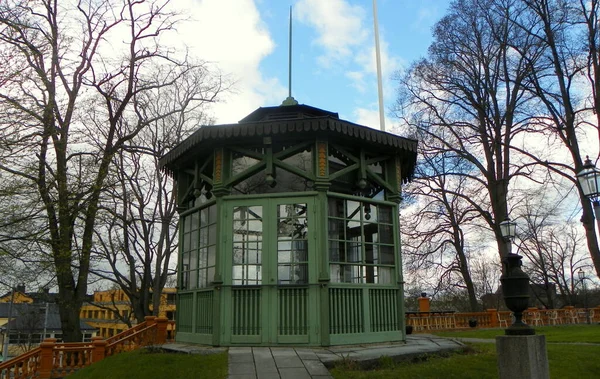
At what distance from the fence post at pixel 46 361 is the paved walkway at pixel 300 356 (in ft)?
16.8

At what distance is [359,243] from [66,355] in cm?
826

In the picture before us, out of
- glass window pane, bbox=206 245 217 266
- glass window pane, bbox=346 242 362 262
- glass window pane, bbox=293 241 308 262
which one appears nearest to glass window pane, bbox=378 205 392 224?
glass window pane, bbox=346 242 362 262

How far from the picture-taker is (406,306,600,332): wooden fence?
20.1 meters

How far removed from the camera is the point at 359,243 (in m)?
8.81

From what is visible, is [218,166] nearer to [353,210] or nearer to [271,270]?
[271,270]

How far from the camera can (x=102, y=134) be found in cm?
2134

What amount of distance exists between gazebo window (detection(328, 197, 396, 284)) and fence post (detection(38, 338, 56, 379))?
8.00 meters

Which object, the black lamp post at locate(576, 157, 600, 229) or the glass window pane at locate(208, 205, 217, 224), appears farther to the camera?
the glass window pane at locate(208, 205, 217, 224)

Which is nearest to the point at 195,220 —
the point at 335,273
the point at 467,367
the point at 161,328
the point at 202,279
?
the point at 202,279

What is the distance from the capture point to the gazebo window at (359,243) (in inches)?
336

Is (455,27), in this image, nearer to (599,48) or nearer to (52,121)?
(599,48)

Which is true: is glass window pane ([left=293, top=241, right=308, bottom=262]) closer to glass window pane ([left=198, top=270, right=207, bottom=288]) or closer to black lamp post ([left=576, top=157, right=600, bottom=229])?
glass window pane ([left=198, top=270, right=207, bottom=288])

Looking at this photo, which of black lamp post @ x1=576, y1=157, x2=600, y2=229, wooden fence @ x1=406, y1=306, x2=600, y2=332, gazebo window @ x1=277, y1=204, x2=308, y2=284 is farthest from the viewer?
wooden fence @ x1=406, y1=306, x2=600, y2=332

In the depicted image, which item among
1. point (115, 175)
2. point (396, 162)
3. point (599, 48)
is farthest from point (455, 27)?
point (115, 175)
